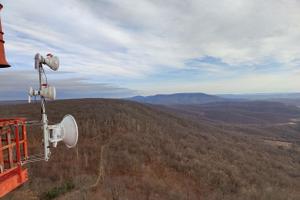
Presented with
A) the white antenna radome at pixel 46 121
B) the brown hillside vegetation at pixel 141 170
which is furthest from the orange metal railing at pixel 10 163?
the brown hillside vegetation at pixel 141 170

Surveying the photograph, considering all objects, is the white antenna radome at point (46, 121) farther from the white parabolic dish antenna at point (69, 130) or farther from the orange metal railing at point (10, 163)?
the orange metal railing at point (10, 163)

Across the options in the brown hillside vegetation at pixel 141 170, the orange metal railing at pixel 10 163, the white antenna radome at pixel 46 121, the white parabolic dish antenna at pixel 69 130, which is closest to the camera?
the orange metal railing at pixel 10 163

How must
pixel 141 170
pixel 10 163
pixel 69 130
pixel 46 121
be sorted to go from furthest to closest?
pixel 141 170
pixel 69 130
pixel 46 121
pixel 10 163

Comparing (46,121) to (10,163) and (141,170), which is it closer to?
(10,163)

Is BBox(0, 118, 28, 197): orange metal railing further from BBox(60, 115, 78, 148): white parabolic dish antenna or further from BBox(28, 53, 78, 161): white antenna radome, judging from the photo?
BBox(60, 115, 78, 148): white parabolic dish antenna

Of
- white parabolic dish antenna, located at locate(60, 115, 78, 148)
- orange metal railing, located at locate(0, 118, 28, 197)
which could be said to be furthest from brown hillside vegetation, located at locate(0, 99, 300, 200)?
orange metal railing, located at locate(0, 118, 28, 197)

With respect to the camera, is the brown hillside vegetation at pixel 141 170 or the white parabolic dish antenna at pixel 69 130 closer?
the white parabolic dish antenna at pixel 69 130

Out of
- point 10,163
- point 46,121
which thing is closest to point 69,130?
point 46,121

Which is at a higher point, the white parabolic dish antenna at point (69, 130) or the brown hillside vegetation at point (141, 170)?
the white parabolic dish antenna at point (69, 130)

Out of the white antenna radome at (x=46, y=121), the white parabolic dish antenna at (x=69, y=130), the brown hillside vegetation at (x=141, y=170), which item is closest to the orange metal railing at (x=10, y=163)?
the white antenna radome at (x=46, y=121)

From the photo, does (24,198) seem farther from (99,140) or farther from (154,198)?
(99,140)

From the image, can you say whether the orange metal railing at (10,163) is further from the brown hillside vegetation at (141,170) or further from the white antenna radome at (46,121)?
the brown hillside vegetation at (141,170)

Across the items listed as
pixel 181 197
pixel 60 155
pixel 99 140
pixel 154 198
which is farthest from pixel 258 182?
pixel 60 155

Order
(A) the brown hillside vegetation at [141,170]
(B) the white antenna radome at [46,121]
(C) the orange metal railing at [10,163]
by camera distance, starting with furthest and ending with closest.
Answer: (A) the brown hillside vegetation at [141,170] < (B) the white antenna radome at [46,121] < (C) the orange metal railing at [10,163]
